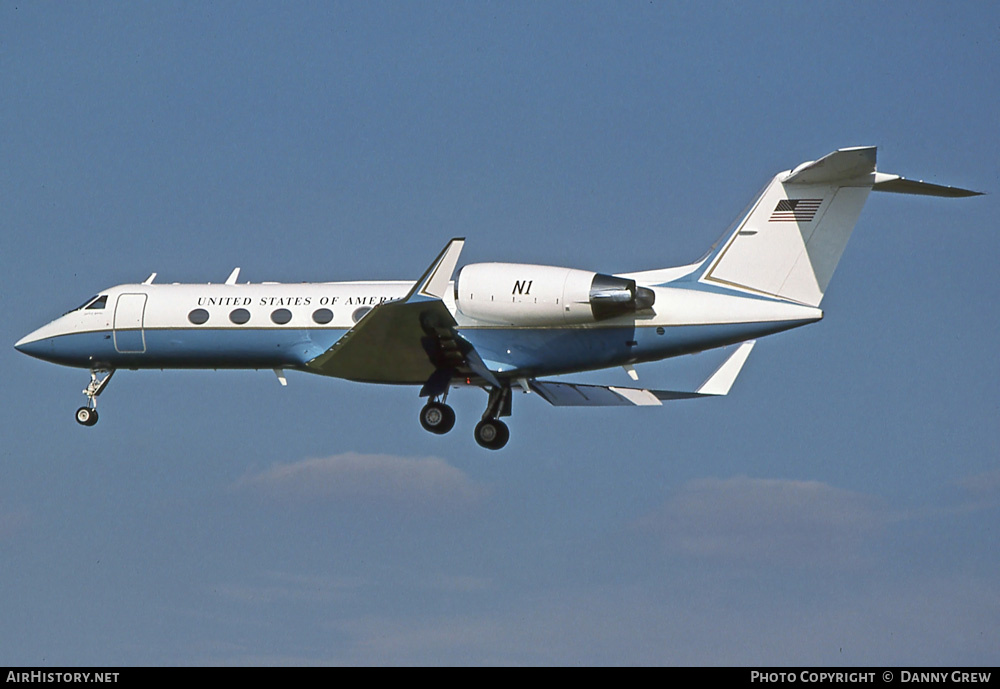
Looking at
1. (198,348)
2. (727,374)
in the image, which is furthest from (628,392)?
(198,348)

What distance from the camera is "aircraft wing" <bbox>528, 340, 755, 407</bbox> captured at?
24.1 m

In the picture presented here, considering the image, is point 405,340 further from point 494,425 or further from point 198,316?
point 198,316

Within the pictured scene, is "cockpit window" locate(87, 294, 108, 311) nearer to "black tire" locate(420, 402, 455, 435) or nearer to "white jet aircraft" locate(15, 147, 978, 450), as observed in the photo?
"white jet aircraft" locate(15, 147, 978, 450)

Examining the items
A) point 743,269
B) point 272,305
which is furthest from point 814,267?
point 272,305

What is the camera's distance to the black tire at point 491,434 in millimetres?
22734

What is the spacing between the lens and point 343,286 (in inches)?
925

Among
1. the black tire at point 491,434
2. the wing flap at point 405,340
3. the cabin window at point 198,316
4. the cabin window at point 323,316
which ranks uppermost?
the cabin window at point 198,316

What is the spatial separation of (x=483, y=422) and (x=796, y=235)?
590 cm

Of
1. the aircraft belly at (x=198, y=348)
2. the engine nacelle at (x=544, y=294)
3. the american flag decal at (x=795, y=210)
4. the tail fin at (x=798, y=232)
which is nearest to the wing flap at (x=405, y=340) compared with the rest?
the aircraft belly at (x=198, y=348)

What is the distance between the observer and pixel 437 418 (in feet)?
74.1

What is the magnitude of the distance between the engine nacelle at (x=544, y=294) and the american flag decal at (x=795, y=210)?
2.26m

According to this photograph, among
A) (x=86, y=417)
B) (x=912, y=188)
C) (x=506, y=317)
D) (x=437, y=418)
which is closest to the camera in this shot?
(x=912, y=188)

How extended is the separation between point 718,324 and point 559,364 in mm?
2678

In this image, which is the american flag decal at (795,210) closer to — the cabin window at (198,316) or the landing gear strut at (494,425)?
the landing gear strut at (494,425)
